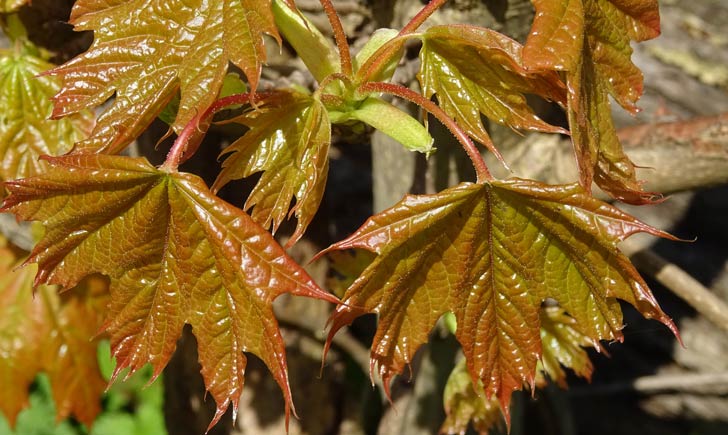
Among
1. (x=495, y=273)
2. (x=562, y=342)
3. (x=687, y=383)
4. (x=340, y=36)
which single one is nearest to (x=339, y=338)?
(x=562, y=342)

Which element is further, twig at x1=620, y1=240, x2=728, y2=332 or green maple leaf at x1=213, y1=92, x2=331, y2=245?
twig at x1=620, y1=240, x2=728, y2=332

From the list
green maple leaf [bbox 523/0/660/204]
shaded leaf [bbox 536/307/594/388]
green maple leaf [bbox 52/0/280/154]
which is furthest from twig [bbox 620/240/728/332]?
green maple leaf [bbox 52/0/280/154]

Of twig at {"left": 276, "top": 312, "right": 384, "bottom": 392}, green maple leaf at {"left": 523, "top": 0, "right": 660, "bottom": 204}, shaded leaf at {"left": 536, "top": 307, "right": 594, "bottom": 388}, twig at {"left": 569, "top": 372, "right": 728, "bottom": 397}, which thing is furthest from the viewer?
twig at {"left": 569, "top": 372, "right": 728, "bottom": 397}

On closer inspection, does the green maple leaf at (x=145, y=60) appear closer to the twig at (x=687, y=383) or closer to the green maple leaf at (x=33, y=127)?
the green maple leaf at (x=33, y=127)

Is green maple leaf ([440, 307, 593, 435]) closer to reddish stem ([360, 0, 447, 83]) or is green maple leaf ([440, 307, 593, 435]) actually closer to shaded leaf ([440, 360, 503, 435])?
shaded leaf ([440, 360, 503, 435])

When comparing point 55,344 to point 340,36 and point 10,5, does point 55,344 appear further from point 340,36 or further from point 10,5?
point 340,36
